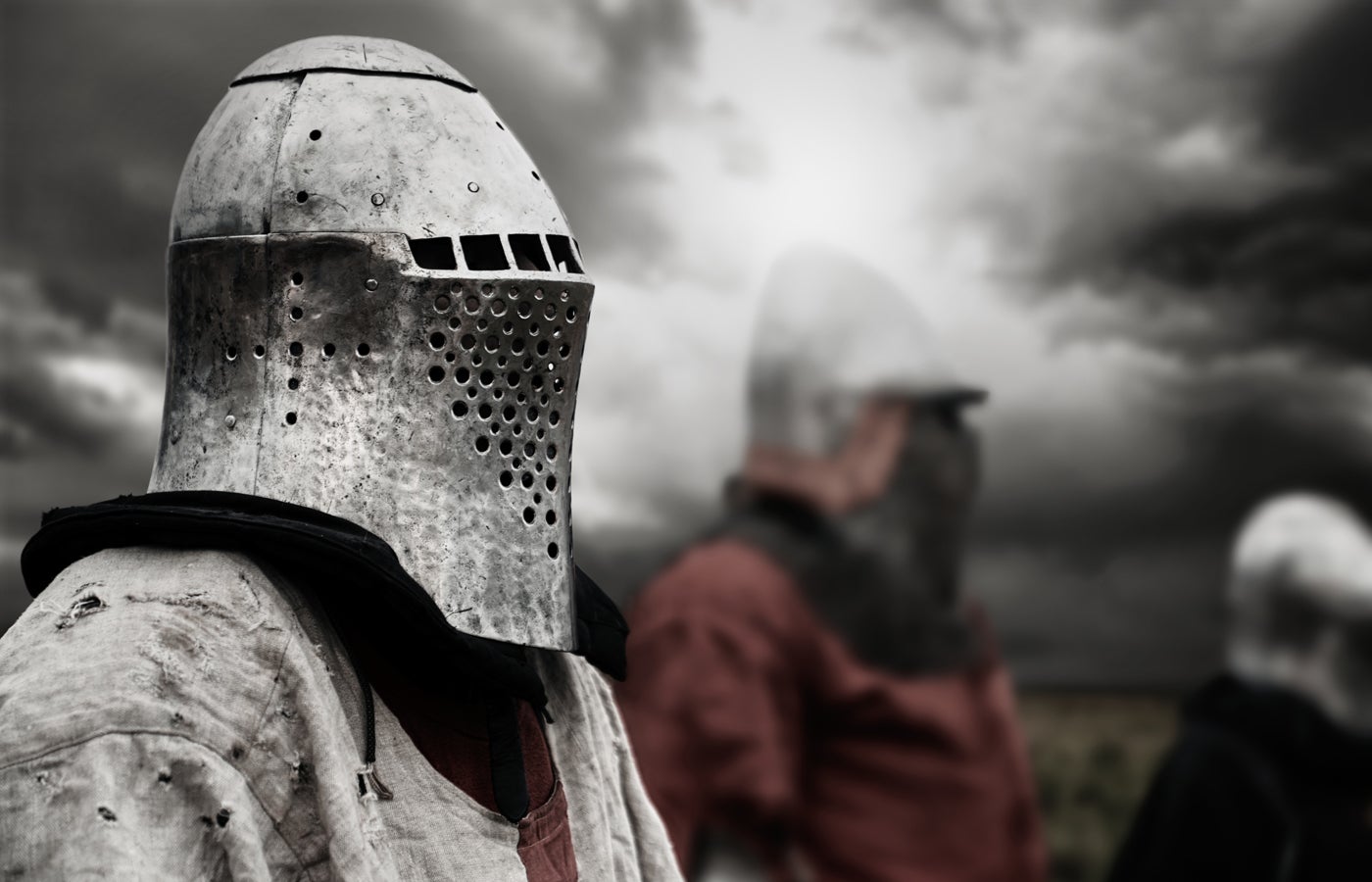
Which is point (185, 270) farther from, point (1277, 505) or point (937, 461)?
point (1277, 505)

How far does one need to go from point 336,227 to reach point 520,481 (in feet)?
1.05

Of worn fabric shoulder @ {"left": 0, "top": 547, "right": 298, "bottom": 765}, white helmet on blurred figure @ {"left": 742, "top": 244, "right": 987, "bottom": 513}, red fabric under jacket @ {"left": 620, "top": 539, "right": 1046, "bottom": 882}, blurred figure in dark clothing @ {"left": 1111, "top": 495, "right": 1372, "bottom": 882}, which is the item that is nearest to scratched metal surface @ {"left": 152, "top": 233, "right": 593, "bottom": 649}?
worn fabric shoulder @ {"left": 0, "top": 547, "right": 298, "bottom": 765}

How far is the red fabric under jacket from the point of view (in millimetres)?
3082

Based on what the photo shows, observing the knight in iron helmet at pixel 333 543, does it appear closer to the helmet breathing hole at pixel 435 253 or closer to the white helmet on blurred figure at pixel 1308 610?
the helmet breathing hole at pixel 435 253

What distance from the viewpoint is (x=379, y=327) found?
1.47 meters

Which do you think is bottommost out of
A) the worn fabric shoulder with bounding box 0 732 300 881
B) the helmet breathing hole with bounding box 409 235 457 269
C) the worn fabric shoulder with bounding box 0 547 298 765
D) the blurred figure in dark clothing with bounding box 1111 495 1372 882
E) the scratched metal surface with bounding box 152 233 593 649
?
the blurred figure in dark clothing with bounding box 1111 495 1372 882

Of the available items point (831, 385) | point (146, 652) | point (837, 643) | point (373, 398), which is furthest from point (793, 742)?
point (146, 652)

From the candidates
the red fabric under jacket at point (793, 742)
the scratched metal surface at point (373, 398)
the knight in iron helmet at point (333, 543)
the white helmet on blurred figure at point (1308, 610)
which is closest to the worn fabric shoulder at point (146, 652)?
the knight in iron helmet at point (333, 543)

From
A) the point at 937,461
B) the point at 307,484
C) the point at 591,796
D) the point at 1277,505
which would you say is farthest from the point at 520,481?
the point at 1277,505

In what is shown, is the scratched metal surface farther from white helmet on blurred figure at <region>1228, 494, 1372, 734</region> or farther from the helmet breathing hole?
white helmet on blurred figure at <region>1228, 494, 1372, 734</region>

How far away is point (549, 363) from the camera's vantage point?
157 centimetres

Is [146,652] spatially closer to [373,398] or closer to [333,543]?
[333,543]

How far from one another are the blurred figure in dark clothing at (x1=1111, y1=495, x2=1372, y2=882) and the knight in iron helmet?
2608mm

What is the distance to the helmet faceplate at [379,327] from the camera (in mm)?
1441
